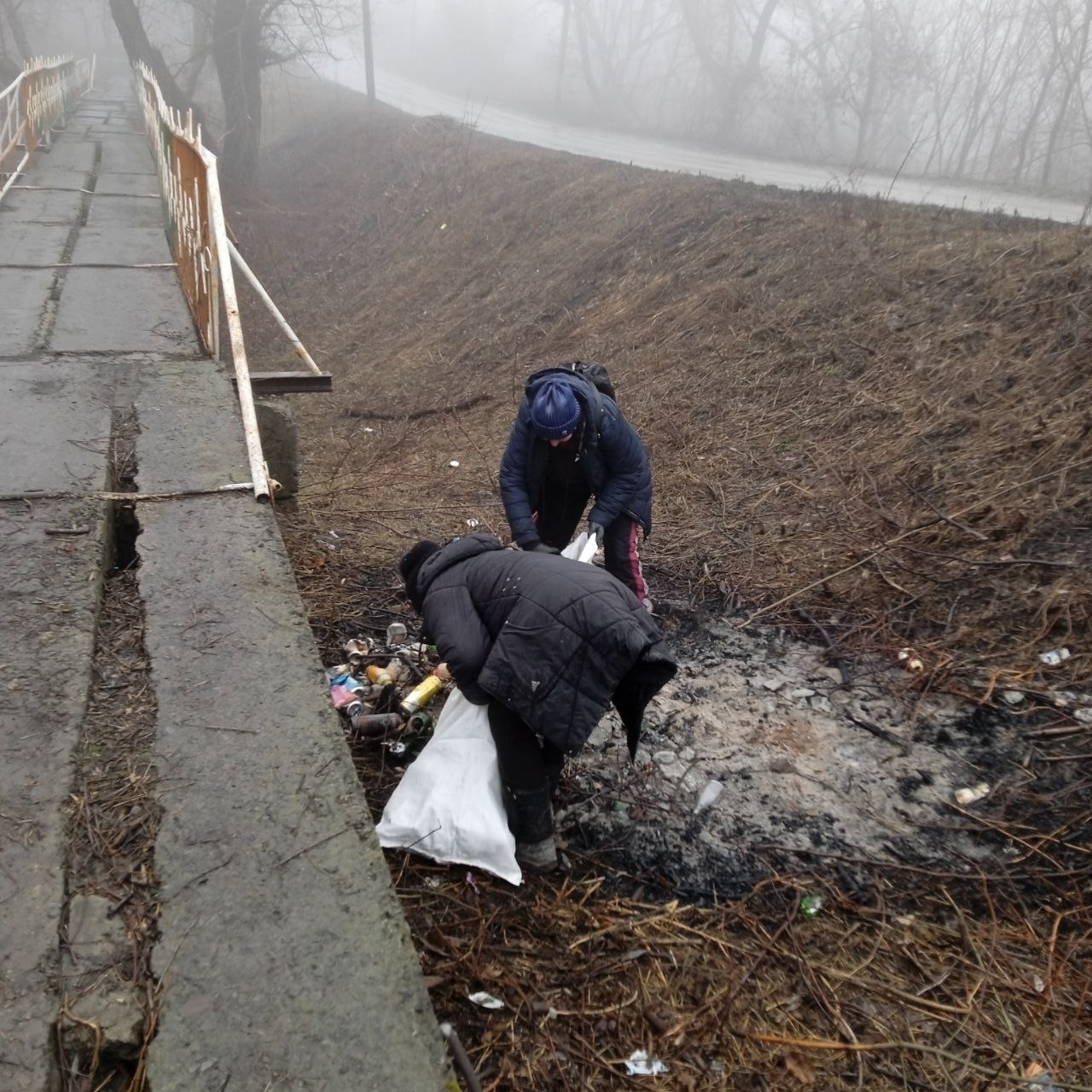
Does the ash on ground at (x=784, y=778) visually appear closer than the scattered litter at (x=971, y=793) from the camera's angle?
Yes

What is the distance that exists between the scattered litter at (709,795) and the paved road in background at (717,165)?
738 centimetres

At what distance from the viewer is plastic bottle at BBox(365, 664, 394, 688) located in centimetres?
332

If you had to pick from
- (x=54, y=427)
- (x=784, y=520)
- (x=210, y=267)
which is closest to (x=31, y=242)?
(x=210, y=267)

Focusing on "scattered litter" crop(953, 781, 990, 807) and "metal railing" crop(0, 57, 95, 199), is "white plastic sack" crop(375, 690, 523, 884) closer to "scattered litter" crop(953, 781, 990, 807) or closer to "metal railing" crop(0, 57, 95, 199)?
"scattered litter" crop(953, 781, 990, 807)

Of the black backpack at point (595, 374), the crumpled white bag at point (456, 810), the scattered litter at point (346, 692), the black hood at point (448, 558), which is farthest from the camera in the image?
the black backpack at point (595, 374)

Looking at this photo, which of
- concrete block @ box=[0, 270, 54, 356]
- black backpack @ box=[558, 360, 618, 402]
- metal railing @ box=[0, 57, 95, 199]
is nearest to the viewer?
black backpack @ box=[558, 360, 618, 402]

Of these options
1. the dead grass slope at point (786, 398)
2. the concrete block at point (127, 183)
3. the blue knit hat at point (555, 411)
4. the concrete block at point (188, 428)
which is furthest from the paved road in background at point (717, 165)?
the concrete block at point (188, 428)

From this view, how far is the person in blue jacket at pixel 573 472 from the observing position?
135 inches

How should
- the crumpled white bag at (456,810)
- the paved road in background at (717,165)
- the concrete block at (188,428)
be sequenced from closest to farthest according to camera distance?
the crumpled white bag at (456,810) < the concrete block at (188,428) < the paved road in background at (717,165)

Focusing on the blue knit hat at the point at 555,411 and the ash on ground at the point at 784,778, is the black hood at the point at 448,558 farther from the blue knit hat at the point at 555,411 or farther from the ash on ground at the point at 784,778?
the ash on ground at the point at 784,778

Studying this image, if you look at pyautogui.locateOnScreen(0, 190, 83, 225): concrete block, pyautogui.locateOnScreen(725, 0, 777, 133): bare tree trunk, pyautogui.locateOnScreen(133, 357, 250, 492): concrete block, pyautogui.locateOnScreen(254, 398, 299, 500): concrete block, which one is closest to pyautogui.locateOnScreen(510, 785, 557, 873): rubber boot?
pyautogui.locateOnScreen(133, 357, 250, 492): concrete block

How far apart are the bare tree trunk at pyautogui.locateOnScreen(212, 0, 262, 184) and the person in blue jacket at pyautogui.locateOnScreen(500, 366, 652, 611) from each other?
1715 cm

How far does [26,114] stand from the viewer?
37.9 ft

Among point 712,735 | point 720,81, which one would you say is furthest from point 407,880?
point 720,81
